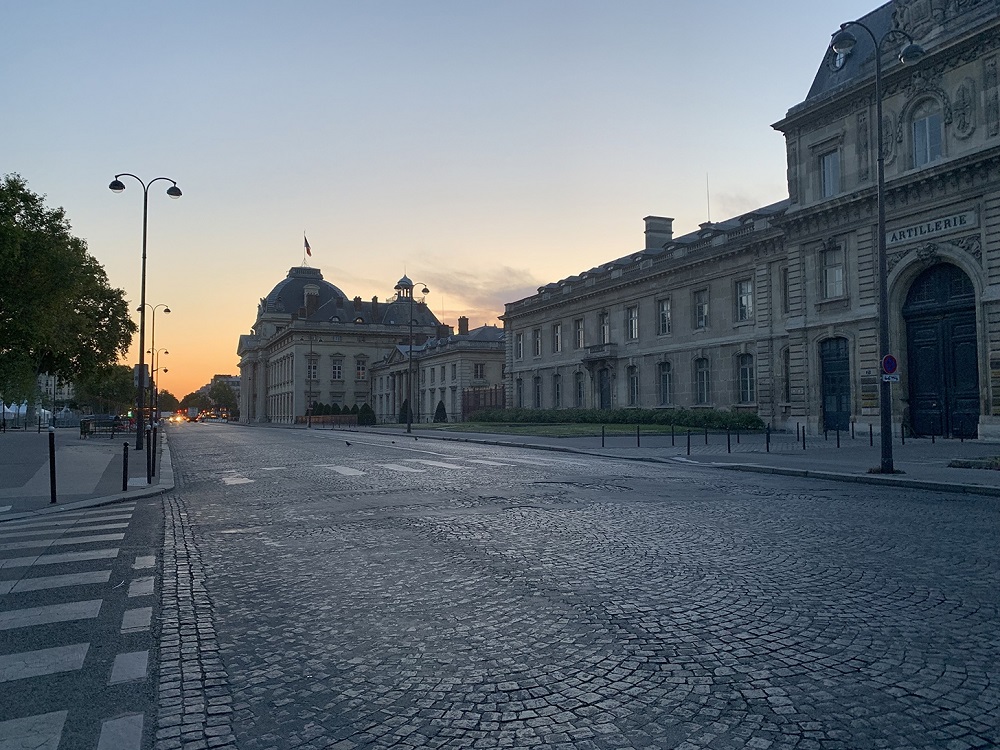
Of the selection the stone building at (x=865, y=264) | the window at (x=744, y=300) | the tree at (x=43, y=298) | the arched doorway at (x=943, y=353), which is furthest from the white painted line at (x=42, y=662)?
the window at (x=744, y=300)

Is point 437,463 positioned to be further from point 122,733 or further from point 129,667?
point 122,733

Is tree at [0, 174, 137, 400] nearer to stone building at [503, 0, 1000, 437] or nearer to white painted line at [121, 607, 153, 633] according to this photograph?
white painted line at [121, 607, 153, 633]

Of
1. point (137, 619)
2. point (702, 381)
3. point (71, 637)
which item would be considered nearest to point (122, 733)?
point (71, 637)

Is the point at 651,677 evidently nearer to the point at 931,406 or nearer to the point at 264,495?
the point at 264,495

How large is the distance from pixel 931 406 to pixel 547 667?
102 feet

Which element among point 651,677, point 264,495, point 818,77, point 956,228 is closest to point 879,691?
point 651,677

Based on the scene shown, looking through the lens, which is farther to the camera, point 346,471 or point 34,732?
point 346,471

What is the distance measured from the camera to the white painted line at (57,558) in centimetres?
774

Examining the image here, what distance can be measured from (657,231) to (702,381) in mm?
18804

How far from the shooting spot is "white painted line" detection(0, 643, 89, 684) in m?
4.50

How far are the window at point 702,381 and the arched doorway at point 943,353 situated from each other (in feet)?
48.9

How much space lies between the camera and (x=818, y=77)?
37469mm

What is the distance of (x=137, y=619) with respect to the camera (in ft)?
18.5

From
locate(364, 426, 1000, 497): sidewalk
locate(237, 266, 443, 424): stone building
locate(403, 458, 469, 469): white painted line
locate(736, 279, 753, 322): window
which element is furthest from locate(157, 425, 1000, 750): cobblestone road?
locate(237, 266, 443, 424): stone building
